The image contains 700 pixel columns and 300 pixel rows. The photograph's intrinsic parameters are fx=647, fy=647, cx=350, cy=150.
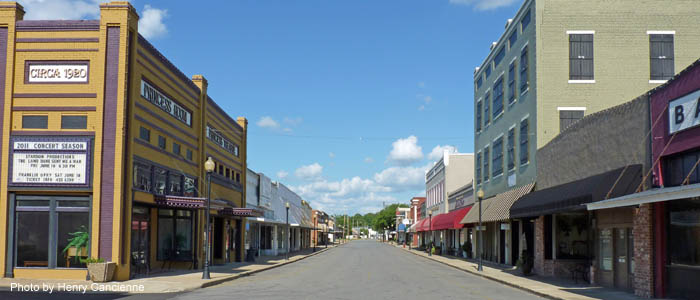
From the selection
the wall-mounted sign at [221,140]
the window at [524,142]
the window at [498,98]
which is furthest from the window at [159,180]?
the window at [498,98]

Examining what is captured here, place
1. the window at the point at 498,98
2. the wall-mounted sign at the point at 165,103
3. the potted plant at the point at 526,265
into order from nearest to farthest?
1. the wall-mounted sign at the point at 165,103
2. the potted plant at the point at 526,265
3. the window at the point at 498,98

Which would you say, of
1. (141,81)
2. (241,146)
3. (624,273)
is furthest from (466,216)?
(141,81)

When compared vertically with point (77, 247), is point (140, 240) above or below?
above

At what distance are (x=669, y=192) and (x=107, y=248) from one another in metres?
18.6

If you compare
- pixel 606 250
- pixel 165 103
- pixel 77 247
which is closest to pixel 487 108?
pixel 606 250

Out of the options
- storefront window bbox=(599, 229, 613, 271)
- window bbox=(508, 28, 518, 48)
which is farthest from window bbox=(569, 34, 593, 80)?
storefront window bbox=(599, 229, 613, 271)

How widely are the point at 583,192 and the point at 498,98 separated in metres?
21.3

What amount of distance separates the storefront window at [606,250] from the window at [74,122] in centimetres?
2022

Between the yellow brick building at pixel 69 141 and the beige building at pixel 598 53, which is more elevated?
the beige building at pixel 598 53

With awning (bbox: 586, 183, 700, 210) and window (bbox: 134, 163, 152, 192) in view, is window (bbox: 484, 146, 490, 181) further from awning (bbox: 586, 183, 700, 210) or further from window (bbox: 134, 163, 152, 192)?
awning (bbox: 586, 183, 700, 210)

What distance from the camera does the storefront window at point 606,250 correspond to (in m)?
24.5

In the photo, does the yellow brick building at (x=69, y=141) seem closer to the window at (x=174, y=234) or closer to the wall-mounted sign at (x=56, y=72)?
the wall-mounted sign at (x=56, y=72)

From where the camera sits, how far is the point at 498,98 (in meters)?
43.2

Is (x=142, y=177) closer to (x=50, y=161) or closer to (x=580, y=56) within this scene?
(x=50, y=161)
